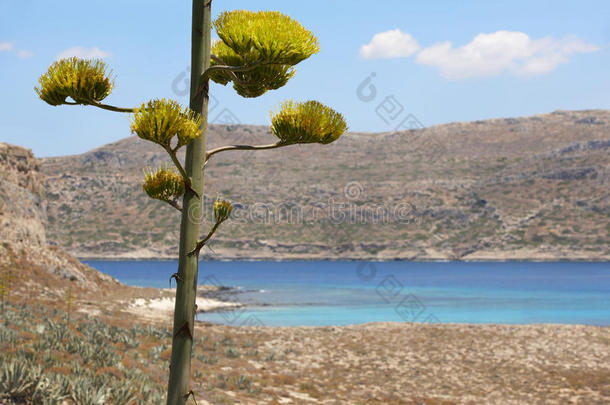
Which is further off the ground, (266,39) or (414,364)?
(266,39)

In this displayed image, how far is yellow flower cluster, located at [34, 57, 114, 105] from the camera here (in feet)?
16.2

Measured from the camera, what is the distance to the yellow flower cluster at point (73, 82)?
16.2ft

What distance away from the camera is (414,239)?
445ft

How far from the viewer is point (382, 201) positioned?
13725cm

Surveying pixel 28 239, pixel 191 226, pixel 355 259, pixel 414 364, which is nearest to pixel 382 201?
pixel 355 259

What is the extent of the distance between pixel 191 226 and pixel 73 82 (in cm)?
162

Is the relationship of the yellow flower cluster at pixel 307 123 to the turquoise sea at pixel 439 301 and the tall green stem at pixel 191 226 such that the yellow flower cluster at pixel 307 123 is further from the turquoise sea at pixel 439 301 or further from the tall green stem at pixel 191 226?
the turquoise sea at pixel 439 301

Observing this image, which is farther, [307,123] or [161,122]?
[307,123]

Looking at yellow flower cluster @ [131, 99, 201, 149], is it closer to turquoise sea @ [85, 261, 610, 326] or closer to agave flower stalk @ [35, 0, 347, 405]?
agave flower stalk @ [35, 0, 347, 405]

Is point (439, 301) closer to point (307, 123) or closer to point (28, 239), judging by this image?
point (28, 239)

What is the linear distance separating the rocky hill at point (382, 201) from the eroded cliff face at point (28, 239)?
303ft

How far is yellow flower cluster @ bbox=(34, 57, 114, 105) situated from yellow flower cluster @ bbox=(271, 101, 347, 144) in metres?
1.60

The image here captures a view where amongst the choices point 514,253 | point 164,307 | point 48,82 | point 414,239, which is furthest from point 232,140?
point 48,82

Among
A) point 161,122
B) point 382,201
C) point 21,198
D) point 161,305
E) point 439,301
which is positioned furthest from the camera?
point 382,201
